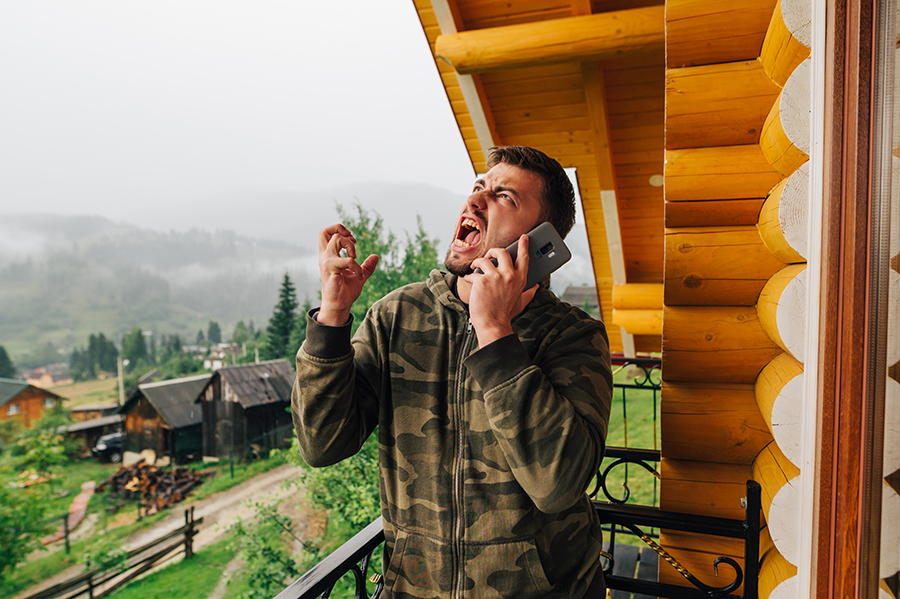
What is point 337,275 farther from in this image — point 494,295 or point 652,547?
point 652,547

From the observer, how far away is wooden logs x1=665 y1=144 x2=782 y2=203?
1284 mm

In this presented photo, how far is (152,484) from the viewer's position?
18062 millimetres

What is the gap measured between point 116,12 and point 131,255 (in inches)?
1132

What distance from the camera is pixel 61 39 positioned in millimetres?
46062

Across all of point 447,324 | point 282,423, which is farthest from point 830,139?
point 282,423

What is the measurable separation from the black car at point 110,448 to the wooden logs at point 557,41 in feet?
69.6

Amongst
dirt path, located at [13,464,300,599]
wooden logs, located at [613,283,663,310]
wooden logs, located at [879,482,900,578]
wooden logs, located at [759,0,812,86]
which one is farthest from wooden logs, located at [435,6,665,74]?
dirt path, located at [13,464,300,599]

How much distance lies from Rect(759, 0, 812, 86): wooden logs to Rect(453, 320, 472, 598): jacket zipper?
82 cm

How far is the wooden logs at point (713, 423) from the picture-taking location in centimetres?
135

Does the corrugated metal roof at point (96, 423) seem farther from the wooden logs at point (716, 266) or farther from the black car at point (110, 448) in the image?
the wooden logs at point (716, 266)

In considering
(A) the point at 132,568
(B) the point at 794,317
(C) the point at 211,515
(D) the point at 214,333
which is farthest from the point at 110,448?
(B) the point at 794,317

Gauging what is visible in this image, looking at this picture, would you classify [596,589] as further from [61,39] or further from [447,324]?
[61,39]

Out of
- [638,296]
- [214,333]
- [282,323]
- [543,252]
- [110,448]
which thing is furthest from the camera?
[214,333]

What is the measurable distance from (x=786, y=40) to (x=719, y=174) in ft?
1.17
